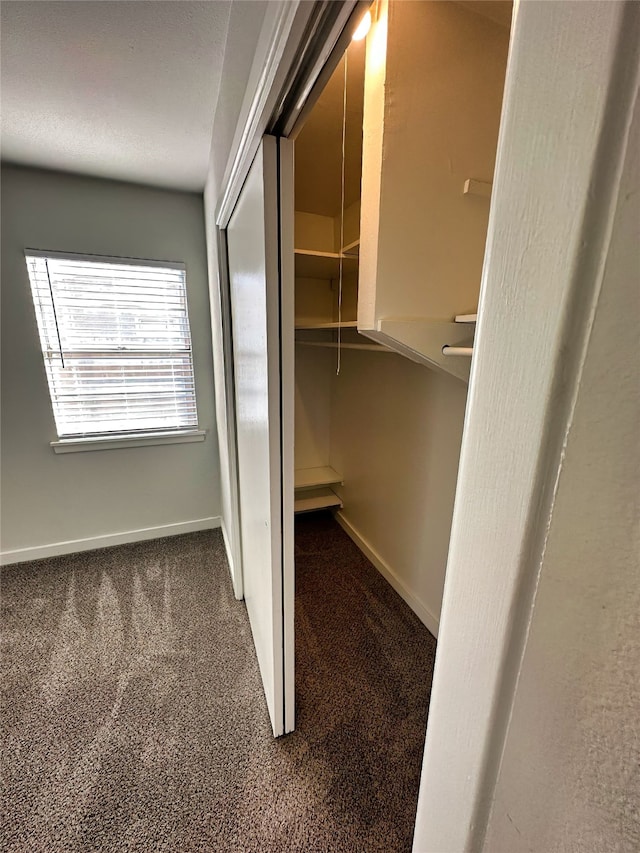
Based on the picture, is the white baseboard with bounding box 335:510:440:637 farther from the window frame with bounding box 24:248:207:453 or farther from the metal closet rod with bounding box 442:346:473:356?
the window frame with bounding box 24:248:207:453

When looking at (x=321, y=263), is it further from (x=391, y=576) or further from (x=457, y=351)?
(x=391, y=576)

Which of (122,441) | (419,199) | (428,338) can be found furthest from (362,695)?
(122,441)

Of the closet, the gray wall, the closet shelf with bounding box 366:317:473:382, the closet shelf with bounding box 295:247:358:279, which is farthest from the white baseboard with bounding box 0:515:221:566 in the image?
the closet shelf with bounding box 366:317:473:382

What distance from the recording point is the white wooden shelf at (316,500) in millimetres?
2742

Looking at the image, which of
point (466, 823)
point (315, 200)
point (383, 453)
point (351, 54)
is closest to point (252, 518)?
point (383, 453)

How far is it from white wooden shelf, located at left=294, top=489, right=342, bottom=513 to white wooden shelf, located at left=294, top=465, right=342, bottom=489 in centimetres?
9

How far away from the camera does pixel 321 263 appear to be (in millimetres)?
1985

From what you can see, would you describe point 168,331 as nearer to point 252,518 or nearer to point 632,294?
point 252,518

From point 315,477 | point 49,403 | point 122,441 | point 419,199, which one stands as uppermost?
point 419,199

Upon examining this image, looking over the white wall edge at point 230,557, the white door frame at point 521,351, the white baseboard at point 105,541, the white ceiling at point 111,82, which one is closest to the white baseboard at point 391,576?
the white wall edge at point 230,557

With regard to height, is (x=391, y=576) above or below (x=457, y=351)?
below

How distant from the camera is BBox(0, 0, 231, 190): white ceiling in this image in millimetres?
1093

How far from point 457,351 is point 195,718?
178 cm

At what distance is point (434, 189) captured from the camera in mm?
1145
